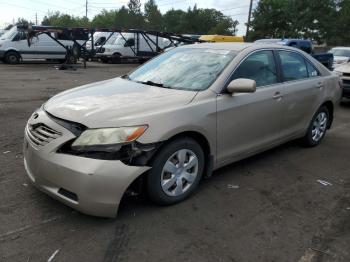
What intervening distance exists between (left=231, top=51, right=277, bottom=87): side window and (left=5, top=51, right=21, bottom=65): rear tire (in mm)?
18396

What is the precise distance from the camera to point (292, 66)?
552cm

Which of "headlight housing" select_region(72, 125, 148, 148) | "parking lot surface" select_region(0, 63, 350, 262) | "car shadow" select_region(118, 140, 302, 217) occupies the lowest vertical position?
"parking lot surface" select_region(0, 63, 350, 262)

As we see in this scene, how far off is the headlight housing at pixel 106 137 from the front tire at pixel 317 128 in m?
3.48

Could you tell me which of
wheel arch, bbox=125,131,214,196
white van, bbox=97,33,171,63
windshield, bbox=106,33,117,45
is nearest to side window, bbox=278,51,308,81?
wheel arch, bbox=125,131,214,196

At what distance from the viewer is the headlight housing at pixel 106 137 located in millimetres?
3352

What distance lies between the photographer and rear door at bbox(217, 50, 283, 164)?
169 inches

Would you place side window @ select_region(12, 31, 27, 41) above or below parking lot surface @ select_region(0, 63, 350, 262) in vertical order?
above

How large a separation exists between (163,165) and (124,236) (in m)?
0.74

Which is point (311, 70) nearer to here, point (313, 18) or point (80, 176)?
point (80, 176)

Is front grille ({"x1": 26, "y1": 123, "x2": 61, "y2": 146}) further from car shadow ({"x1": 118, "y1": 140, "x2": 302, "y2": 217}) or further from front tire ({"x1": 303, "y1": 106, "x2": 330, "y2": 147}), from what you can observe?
front tire ({"x1": 303, "y1": 106, "x2": 330, "y2": 147})

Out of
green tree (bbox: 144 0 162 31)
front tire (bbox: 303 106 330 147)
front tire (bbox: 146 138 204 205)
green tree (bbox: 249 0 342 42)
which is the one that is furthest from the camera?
green tree (bbox: 144 0 162 31)

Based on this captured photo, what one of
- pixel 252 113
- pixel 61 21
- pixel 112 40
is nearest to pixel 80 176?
pixel 252 113

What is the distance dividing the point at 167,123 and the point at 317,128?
3.43m

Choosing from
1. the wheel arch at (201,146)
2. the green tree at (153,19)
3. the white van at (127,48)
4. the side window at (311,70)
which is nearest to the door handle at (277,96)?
the side window at (311,70)
